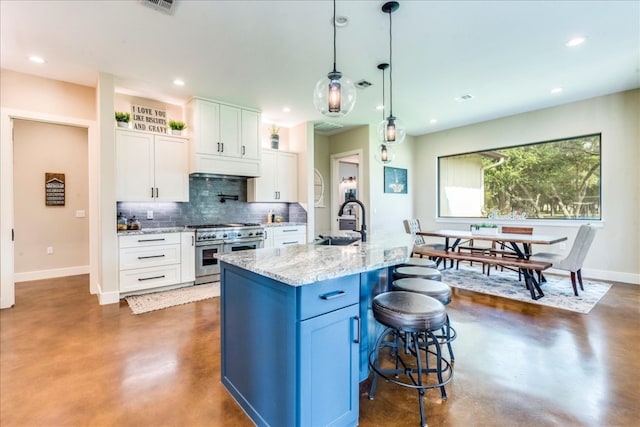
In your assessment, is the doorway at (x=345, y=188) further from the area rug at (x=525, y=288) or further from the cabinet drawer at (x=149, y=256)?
the cabinet drawer at (x=149, y=256)

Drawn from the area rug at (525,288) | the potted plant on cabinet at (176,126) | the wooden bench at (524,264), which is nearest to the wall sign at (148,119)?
the potted plant on cabinet at (176,126)

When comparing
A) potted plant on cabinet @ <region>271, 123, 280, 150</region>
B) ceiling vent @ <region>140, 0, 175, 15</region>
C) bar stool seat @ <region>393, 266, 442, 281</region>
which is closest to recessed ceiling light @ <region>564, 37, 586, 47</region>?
bar stool seat @ <region>393, 266, 442, 281</region>

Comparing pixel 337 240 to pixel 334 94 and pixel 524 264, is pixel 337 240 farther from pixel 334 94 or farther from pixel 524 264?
pixel 524 264

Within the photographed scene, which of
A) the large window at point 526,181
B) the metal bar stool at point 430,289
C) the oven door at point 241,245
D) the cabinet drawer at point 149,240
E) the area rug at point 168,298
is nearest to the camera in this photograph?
the metal bar stool at point 430,289

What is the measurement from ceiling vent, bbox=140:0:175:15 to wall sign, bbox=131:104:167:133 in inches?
93.3

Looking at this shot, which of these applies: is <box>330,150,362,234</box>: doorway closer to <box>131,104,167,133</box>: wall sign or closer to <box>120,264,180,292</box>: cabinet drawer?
<box>120,264,180,292</box>: cabinet drawer

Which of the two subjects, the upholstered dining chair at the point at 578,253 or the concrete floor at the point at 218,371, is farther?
the upholstered dining chair at the point at 578,253

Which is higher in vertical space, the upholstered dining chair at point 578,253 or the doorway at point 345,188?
the doorway at point 345,188

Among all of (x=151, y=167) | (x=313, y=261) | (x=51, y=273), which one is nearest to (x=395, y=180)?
(x=151, y=167)

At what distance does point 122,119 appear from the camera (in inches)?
160

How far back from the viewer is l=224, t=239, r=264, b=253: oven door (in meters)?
4.66

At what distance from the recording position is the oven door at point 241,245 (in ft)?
15.3

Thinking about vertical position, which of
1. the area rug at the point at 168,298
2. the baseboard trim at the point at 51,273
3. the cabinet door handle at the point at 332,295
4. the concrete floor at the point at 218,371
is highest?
the cabinet door handle at the point at 332,295

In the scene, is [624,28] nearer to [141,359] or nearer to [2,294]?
[141,359]
